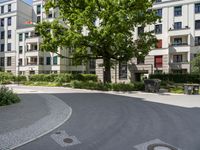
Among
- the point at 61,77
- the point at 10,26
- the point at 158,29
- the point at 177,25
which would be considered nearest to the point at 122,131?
the point at 61,77

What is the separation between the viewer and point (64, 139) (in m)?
5.92

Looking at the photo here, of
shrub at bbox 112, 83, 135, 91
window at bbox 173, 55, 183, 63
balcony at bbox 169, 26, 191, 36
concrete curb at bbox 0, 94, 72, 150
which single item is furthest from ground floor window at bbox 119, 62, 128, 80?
concrete curb at bbox 0, 94, 72, 150

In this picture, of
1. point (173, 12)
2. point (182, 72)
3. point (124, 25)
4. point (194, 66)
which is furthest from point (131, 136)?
point (173, 12)

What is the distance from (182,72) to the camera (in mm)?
35500

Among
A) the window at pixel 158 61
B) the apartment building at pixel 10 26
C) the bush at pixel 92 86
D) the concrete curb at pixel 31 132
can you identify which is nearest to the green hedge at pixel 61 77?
the bush at pixel 92 86

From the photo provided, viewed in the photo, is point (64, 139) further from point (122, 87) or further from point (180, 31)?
point (180, 31)

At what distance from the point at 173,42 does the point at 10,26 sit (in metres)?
40.4

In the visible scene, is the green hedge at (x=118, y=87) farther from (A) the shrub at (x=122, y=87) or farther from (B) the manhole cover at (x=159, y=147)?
(B) the manhole cover at (x=159, y=147)

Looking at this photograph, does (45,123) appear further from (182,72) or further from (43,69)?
(43,69)

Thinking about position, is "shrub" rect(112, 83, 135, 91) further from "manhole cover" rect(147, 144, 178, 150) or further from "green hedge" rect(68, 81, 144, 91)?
"manhole cover" rect(147, 144, 178, 150)

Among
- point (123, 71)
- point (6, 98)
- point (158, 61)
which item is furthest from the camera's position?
point (123, 71)

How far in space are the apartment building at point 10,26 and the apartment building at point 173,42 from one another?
95.9ft

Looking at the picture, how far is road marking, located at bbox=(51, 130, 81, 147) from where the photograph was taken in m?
5.60

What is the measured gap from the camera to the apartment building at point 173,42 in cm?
3544
